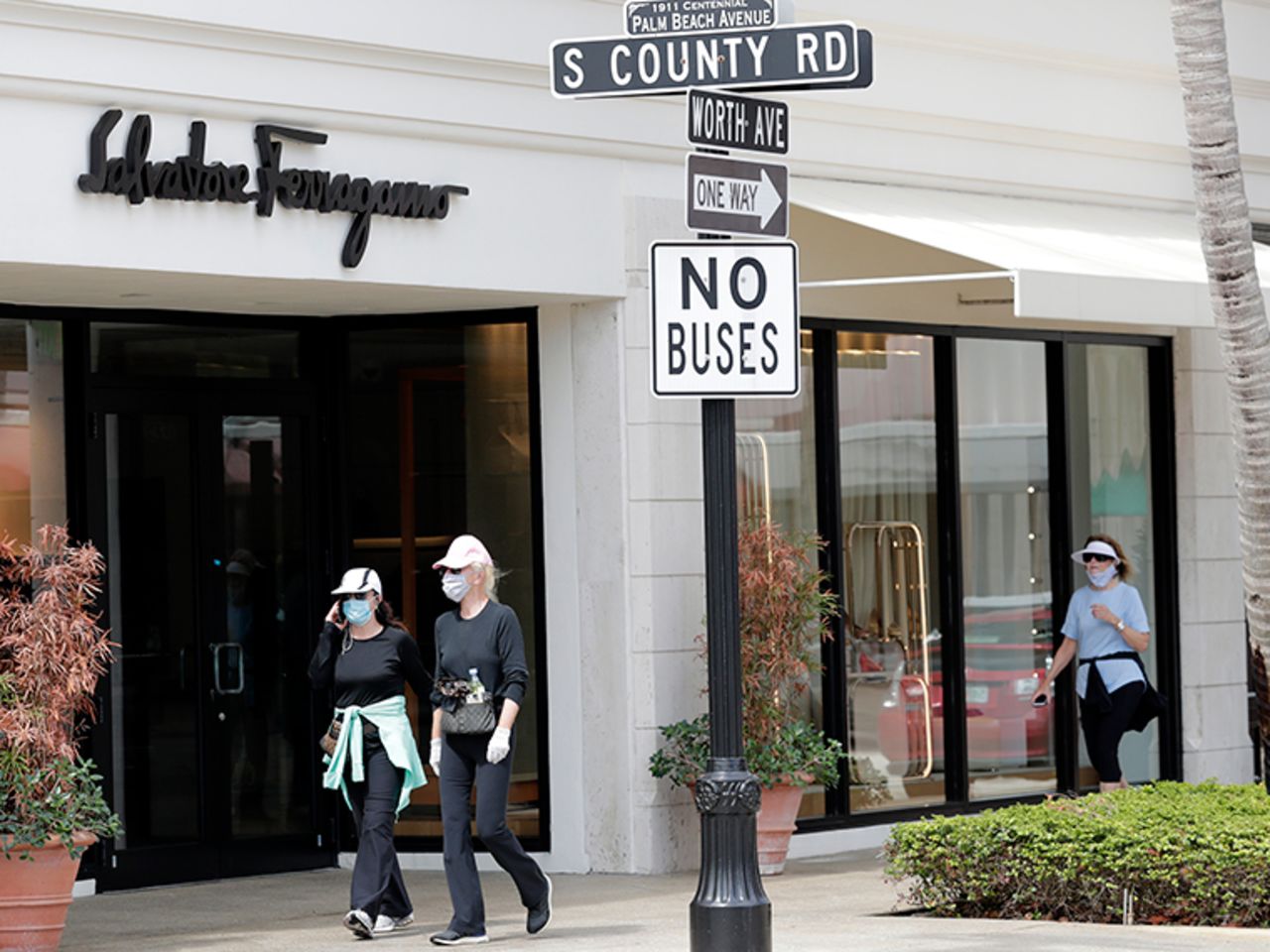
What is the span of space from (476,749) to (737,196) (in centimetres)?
328

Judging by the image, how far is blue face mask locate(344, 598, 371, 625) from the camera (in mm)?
11086

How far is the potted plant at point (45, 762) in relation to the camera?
1024 cm

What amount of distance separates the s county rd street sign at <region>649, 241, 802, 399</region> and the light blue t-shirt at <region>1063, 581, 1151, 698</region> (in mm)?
6639

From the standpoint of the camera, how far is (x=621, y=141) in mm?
13281

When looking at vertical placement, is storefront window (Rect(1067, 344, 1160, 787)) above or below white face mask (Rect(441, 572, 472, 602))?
above

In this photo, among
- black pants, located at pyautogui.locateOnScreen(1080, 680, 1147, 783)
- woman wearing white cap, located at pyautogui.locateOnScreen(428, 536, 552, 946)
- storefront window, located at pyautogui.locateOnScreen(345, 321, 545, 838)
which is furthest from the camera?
black pants, located at pyautogui.locateOnScreen(1080, 680, 1147, 783)

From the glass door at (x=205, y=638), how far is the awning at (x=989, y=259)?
3.39 meters

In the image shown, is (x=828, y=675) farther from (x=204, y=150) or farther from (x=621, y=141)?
(x=204, y=150)

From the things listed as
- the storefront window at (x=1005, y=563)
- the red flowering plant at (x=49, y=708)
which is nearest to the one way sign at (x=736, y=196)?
the red flowering plant at (x=49, y=708)

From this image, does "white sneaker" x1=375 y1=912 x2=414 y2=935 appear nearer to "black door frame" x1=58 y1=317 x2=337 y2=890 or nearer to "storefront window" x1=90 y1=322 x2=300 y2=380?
"black door frame" x1=58 y1=317 x2=337 y2=890

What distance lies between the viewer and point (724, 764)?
8.56m

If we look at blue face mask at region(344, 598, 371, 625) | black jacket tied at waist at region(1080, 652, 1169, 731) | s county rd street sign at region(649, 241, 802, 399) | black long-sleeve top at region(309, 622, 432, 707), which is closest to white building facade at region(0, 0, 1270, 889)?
black jacket tied at waist at region(1080, 652, 1169, 731)

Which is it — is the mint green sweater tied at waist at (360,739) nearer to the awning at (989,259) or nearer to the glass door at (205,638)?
the glass door at (205,638)

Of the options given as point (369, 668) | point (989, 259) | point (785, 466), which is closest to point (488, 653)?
point (369, 668)
